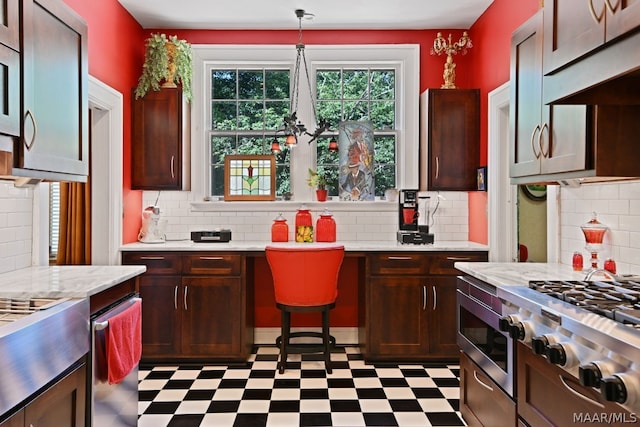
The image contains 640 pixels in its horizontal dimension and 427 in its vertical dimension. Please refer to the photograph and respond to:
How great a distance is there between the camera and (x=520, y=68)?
2.67 meters

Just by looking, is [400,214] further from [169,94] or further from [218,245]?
[169,94]

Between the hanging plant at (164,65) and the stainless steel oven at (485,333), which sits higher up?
the hanging plant at (164,65)

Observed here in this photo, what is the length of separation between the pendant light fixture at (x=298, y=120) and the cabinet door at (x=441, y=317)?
1.60m

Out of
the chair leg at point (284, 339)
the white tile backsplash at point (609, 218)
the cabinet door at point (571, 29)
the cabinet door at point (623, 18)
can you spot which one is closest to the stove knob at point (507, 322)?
the white tile backsplash at point (609, 218)

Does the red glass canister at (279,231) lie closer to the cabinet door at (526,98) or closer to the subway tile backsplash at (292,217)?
the subway tile backsplash at (292,217)

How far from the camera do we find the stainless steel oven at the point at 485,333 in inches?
86.0

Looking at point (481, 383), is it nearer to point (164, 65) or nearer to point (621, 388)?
point (621, 388)

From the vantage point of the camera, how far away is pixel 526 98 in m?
2.59

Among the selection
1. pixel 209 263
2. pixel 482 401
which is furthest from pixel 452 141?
pixel 482 401

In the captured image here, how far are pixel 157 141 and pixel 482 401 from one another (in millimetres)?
3317

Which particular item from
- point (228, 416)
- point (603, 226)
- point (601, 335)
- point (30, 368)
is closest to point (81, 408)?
point (30, 368)

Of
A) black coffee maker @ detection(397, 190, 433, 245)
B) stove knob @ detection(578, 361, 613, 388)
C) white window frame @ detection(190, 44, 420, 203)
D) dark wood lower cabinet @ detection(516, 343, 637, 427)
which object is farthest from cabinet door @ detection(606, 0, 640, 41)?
white window frame @ detection(190, 44, 420, 203)

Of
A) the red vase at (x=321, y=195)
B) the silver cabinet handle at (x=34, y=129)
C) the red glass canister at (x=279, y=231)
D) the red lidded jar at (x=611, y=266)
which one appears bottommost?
the red lidded jar at (x=611, y=266)

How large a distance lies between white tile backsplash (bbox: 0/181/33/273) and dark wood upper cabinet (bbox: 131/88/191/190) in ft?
4.97
